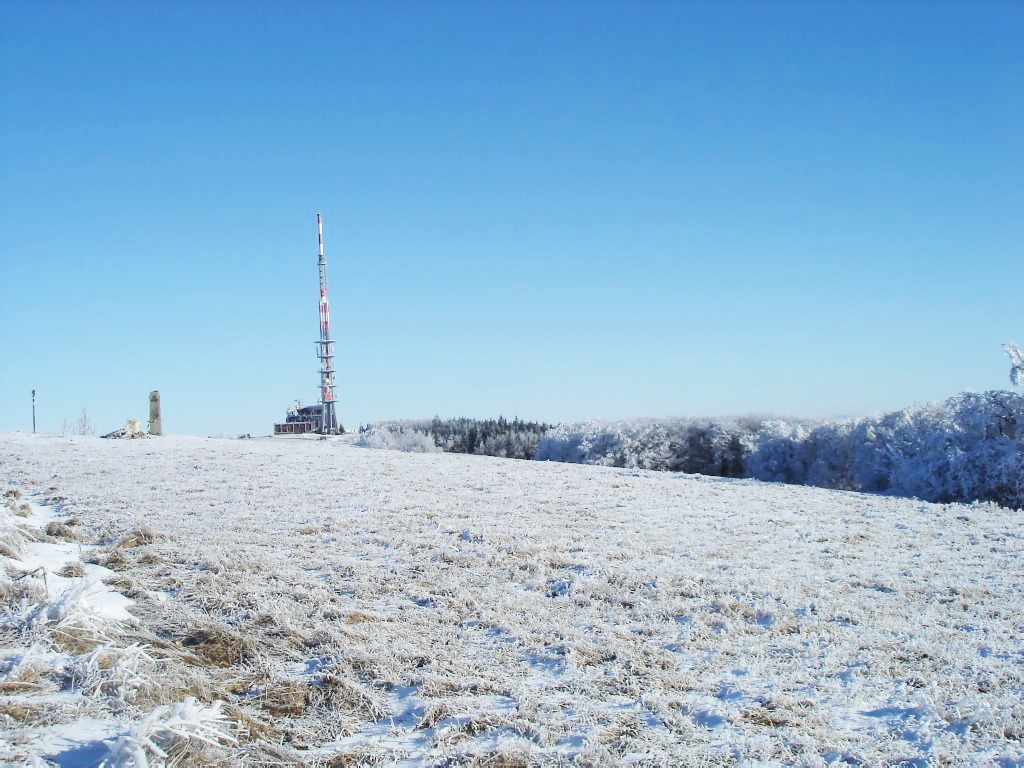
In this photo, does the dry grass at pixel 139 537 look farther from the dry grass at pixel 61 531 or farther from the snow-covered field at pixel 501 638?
the dry grass at pixel 61 531

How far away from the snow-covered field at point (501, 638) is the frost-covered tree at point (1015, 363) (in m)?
Answer: 9.36

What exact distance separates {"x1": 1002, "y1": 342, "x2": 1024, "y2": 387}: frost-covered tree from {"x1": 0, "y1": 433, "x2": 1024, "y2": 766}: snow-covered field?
9.36m

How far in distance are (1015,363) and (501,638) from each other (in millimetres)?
22488

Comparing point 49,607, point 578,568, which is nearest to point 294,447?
point 578,568

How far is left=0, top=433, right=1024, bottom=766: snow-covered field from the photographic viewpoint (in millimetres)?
4797

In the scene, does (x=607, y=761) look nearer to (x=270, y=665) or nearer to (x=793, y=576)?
(x=270, y=665)

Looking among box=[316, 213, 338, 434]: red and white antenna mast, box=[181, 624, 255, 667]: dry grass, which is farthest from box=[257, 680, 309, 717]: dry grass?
box=[316, 213, 338, 434]: red and white antenna mast

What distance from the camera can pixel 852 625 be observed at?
775 centimetres

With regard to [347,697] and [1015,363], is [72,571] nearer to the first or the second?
[347,697]

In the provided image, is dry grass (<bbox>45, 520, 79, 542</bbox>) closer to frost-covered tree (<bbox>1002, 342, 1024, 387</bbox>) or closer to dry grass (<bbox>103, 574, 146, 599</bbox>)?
dry grass (<bbox>103, 574, 146, 599</bbox>)

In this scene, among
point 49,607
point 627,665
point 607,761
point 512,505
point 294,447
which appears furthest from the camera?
point 294,447

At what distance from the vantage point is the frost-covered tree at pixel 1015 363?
21906 millimetres

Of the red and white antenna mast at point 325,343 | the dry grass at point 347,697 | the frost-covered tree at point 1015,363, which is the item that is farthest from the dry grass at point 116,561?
the red and white antenna mast at point 325,343

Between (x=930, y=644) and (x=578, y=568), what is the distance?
4.67m
